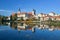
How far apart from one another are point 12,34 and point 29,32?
13.7 inches

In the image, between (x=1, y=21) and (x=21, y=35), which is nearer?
(x=21, y=35)

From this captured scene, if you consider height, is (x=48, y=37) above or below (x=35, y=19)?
below

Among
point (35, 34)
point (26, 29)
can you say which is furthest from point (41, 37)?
point (26, 29)

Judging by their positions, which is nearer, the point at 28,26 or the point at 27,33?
the point at 27,33

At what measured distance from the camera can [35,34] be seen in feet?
11.4

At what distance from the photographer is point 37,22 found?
11.8ft

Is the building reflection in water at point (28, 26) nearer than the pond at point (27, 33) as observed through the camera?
No

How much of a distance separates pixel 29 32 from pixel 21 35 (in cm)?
18

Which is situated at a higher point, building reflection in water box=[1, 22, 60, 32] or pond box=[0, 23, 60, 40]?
building reflection in water box=[1, 22, 60, 32]

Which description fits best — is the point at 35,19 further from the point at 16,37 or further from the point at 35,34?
the point at 16,37

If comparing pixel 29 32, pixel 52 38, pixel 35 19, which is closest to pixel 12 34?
pixel 29 32

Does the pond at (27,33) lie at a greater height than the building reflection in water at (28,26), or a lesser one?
lesser

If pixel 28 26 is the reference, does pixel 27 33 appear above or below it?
below

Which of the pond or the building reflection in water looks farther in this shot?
the building reflection in water
